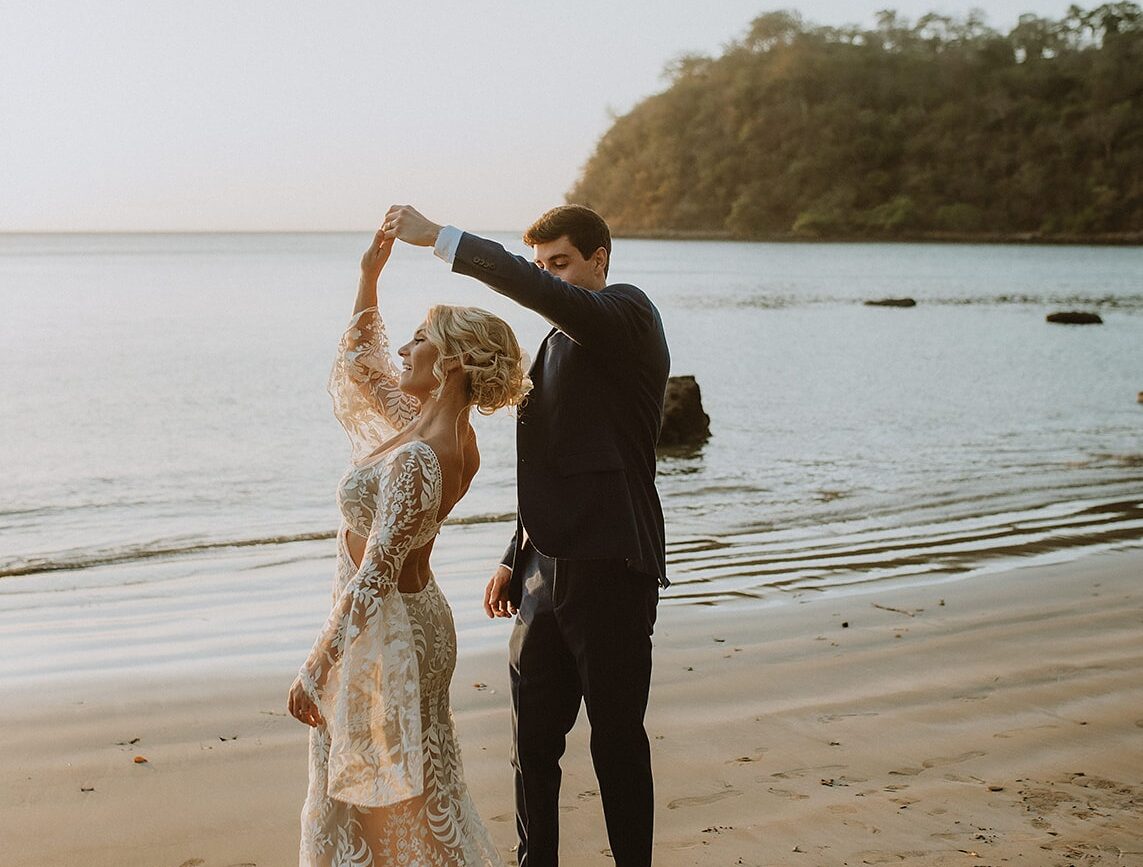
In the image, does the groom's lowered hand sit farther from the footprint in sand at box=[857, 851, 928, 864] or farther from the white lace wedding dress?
the footprint in sand at box=[857, 851, 928, 864]

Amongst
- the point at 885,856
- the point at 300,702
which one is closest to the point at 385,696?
the point at 300,702

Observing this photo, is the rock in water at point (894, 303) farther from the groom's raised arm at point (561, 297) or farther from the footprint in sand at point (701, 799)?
the groom's raised arm at point (561, 297)

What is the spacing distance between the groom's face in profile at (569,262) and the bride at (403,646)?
31 centimetres

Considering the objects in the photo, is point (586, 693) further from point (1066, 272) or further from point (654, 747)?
point (1066, 272)

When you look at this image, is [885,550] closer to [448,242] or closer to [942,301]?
[448,242]

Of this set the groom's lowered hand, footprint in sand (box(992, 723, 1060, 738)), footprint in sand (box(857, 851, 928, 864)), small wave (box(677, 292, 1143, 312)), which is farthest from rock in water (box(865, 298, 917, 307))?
the groom's lowered hand

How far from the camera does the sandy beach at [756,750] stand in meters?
4.13

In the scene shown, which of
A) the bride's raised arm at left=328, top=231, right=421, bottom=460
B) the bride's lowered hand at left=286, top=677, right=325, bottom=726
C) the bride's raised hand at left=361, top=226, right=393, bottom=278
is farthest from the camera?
the bride's raised arm at left=328, top=231, right=421, bottom=460

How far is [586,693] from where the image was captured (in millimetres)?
3367

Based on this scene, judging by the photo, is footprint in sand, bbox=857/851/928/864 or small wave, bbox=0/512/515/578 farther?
small wave, bbox=0/512/515/578

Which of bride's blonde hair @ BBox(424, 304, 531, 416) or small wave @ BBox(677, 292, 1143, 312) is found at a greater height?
bride's blonde hair @ BBox(424, 304, 531, 416)

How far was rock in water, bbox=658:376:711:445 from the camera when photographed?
16.0 metres

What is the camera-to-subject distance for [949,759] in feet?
15.9

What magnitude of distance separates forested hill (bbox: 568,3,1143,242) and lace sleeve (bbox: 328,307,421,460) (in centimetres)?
11998
